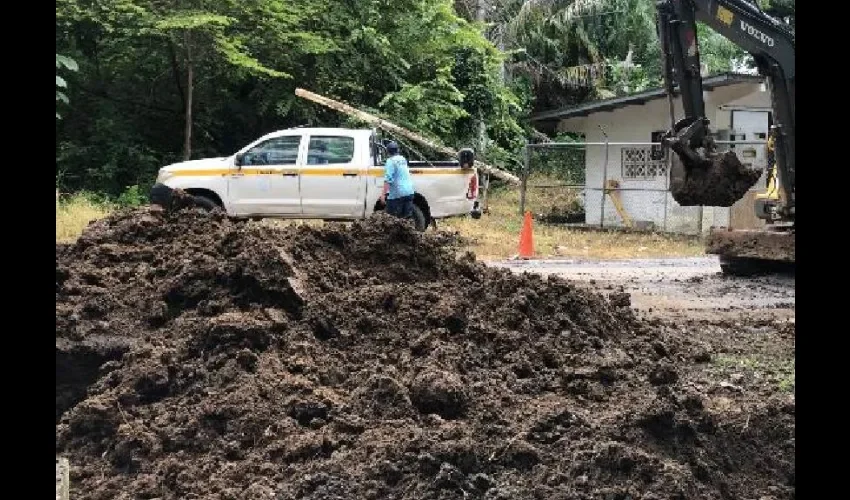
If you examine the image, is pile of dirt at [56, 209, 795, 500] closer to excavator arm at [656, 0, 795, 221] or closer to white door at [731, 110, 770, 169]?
excavator arm at [656, 0, 795, 221]

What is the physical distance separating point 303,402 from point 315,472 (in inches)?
29.5

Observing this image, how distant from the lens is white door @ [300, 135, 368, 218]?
53.8ft

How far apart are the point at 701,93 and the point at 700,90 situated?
0.23 ft

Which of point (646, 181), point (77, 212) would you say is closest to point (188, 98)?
point (77, 212)

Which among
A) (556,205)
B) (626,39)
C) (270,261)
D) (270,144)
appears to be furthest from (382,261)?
(626,39)

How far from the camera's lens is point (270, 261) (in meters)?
6.80

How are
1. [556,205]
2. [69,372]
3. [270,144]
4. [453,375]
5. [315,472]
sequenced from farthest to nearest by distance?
[556,205]
[270,144]
[69,372]
[453,375]
[315,472]

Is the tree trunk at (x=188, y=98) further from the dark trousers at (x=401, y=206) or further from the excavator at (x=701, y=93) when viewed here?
the excavator at (x=701, y=93)

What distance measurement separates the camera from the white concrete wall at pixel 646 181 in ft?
73.7

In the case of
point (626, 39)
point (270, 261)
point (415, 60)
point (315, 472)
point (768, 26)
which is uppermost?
point (626, 39)

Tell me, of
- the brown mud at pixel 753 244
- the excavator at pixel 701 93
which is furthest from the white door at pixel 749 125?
the excavator at pixel 701 93

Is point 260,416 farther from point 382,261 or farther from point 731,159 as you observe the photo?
point 731,159

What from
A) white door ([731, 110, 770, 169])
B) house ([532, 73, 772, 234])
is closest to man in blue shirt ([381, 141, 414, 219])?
house ([532, 73, 772, 234])

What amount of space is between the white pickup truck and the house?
306 inches
